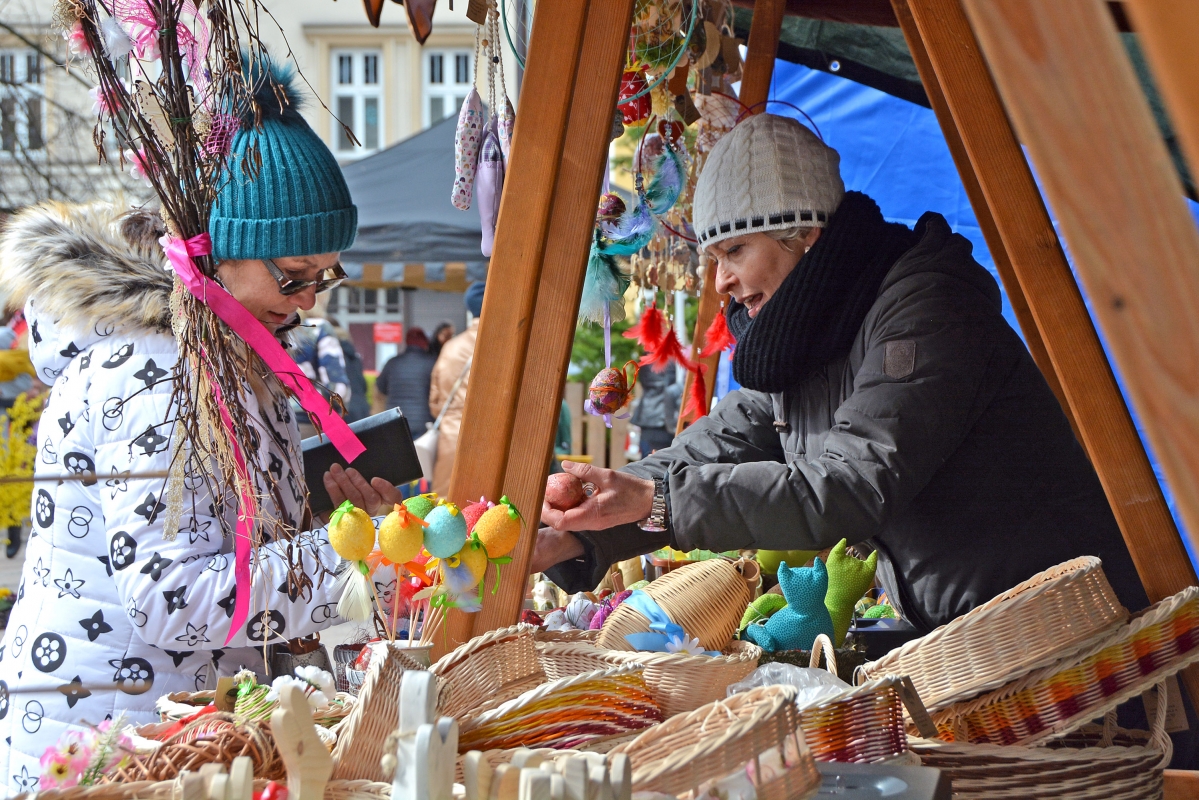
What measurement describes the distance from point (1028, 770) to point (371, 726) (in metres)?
0.79

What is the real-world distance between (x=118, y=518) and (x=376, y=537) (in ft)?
1.73

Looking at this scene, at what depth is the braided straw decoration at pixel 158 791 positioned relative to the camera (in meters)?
0.87

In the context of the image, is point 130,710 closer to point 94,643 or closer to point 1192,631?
point 94,643

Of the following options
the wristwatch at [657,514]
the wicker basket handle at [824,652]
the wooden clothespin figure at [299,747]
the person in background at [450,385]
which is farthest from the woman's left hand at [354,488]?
the person in background at [450,385]

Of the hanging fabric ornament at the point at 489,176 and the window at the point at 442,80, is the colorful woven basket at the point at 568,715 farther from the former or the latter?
the window at the point at 442,80

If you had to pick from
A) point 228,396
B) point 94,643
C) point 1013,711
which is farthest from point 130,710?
point 1013,711

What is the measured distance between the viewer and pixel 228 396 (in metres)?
1.30

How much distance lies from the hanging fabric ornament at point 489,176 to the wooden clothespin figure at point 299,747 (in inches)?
50.4

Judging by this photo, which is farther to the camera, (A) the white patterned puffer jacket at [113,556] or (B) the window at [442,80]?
(B) the window at [442,80]

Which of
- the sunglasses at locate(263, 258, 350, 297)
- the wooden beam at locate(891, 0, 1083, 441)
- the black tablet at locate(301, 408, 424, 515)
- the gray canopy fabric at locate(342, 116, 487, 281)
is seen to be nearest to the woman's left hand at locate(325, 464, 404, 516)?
the black tablet at locate(301, 408, 424, 515)

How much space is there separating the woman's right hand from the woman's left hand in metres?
0.58

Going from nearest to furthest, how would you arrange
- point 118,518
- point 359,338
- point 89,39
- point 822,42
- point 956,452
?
1. point 89,39
2. point 118,518
3. point 956,452
4. point 822,42
5. point 359,338

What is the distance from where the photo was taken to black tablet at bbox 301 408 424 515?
2.01 m

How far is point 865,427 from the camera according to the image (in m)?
1.61
